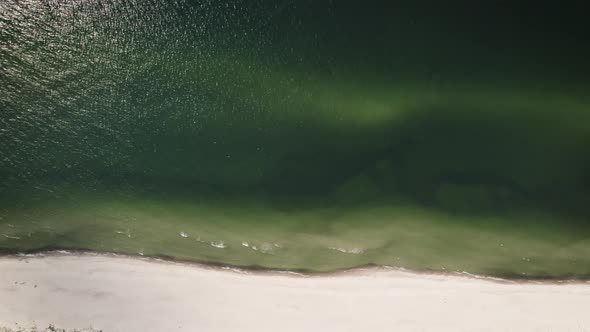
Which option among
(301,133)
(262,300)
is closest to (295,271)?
(262,300)

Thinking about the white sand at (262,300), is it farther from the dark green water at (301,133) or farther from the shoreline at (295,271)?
the dark green water at (301,133)

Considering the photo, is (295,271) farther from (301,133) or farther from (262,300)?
(301,133)

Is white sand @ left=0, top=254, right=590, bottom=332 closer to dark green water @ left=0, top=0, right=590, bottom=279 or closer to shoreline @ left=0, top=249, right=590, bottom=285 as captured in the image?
shoreline @ left=0, top=249, right=590, bottom=285

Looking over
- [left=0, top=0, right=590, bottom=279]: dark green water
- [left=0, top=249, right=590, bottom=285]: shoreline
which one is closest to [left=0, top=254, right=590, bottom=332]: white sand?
[left=0, top=249, right=590, bottom=285]: shoreline

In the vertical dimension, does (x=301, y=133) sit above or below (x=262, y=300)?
above

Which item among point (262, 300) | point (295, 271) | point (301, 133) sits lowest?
point (262, 300)

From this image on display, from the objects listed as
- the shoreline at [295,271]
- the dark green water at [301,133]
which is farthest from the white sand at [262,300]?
the dark green water at [301,133]

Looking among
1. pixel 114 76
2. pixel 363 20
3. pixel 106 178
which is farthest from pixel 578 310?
pixel 114 76

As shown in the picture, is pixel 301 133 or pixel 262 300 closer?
pixel 262 300
